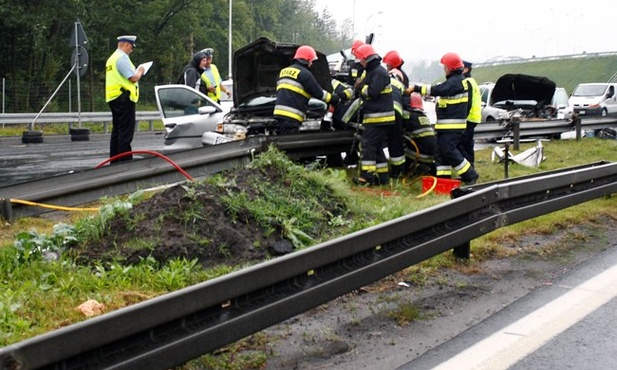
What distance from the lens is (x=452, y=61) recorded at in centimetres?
1062

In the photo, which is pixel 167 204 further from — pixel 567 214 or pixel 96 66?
pixel 96 66

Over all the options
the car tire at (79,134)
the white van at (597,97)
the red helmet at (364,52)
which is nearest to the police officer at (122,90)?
the red helmet at (364,52)

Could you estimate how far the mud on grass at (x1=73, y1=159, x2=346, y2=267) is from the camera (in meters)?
5.60

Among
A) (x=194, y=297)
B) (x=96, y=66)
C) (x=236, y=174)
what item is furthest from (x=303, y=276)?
(x=96, y=66)

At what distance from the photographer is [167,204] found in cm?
604

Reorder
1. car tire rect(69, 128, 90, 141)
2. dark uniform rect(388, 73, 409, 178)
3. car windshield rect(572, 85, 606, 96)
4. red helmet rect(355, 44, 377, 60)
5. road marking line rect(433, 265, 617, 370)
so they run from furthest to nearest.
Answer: car windshield rect(572, 85, 606, 96)
car tire rect(69, 128, 90, 141)
dark uniform rect(388, 73, 409, 178)
red helmet rect(355, 44, 377, 60)
road marking line rect(433, 265, 617, 370)

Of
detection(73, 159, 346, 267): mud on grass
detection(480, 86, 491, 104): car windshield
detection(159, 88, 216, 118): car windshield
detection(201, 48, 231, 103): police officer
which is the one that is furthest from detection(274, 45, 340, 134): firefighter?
detection(480, 86, 491, 104): car windshield

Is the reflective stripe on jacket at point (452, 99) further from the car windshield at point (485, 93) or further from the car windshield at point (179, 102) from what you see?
the car windshield at point (485, 93)

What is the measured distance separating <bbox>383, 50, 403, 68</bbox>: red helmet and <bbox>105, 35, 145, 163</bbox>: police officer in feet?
11.8

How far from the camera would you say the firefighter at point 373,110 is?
10.2 meters

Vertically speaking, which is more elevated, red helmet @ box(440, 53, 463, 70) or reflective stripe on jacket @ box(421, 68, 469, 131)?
red helmet @ box(440, 53, 463, 70)

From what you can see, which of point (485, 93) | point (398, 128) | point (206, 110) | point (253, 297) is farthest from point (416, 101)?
point (485, 93)

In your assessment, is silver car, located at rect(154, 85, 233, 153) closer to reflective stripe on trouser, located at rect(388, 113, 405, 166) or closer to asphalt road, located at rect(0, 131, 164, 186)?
asphalt road, located at rect(0, 131, 164, 186)

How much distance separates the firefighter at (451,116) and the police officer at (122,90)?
13.0 ft
